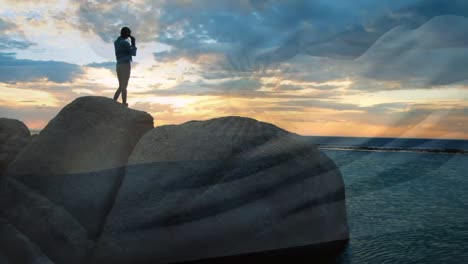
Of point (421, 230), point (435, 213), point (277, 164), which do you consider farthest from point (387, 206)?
point (277, 164)

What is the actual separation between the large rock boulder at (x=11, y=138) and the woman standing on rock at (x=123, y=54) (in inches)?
159

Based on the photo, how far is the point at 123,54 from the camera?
11.6 m

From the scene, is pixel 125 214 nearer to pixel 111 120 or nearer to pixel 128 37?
pixel 111 120

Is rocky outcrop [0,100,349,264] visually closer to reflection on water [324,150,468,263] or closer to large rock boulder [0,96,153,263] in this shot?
large rock boulder [0,96,153,263]

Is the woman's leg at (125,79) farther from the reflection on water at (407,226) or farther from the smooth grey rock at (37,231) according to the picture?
the reflection on water at (407,226)

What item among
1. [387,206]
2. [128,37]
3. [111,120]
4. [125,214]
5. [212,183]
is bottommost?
[387,206]

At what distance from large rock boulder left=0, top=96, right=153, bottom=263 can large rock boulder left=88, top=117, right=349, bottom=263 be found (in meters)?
0.52

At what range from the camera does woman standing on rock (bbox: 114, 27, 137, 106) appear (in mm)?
11539

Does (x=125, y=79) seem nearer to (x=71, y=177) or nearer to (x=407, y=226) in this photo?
(x=71, y=177)

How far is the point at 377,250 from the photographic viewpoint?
9766 mm

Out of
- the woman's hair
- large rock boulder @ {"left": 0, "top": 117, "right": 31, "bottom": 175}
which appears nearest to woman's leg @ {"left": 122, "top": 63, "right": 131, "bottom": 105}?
the woman's hair

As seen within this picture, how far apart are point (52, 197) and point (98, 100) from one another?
9.83 ft

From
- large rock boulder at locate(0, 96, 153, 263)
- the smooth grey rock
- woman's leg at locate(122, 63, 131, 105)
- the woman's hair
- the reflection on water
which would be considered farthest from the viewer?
woman's leg at locate(122, 63, 131, 105)

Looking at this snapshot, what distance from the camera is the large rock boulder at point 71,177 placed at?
845cm
